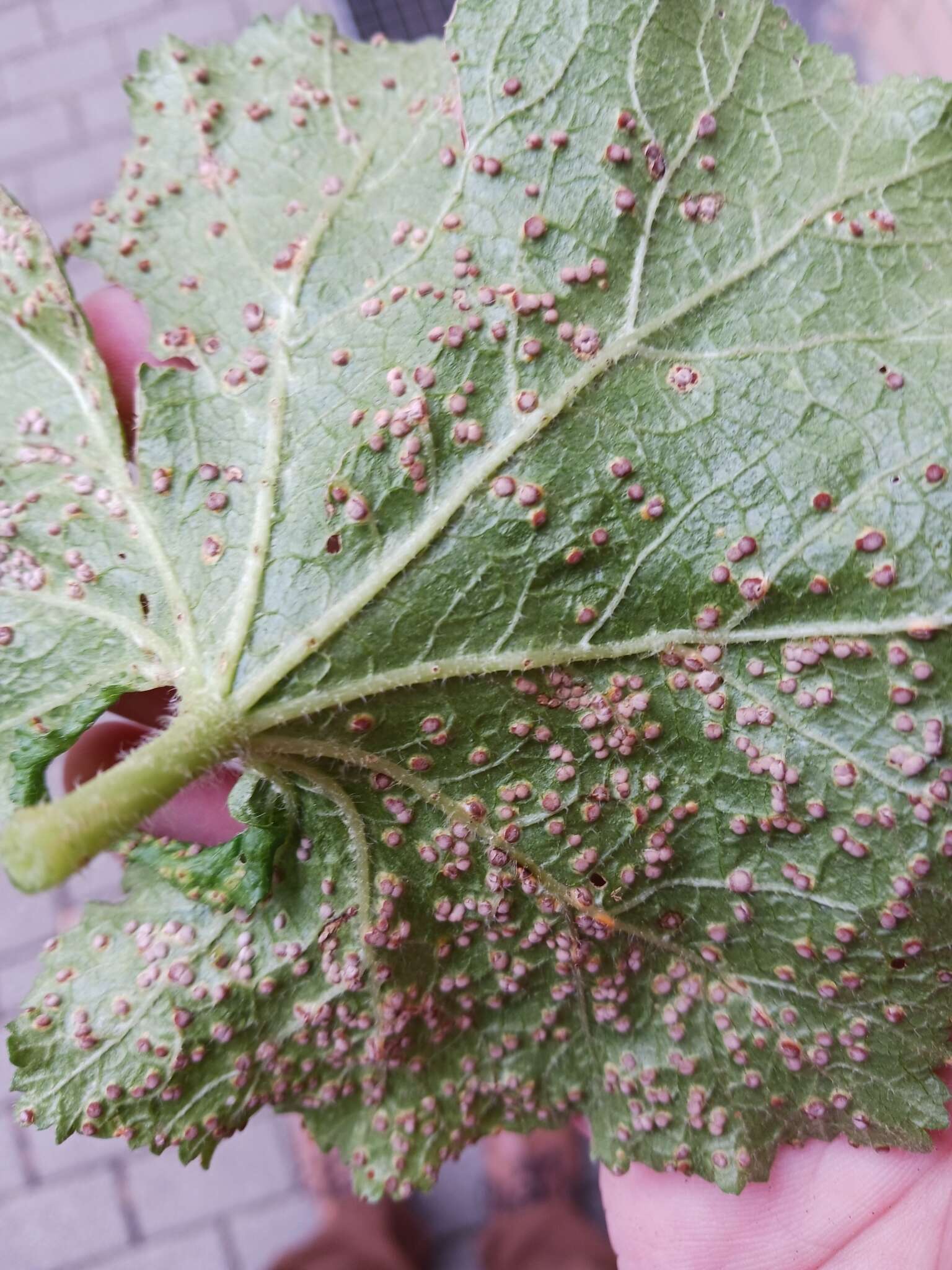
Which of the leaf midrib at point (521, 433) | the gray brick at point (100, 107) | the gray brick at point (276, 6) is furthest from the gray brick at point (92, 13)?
the leaf midrib at point (521, 433)

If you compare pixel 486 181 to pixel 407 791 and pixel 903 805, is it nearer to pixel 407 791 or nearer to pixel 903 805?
pixel 407 791

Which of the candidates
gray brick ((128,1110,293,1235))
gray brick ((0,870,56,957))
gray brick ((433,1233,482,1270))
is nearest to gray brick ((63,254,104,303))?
gray brick ((0,870,56,957))

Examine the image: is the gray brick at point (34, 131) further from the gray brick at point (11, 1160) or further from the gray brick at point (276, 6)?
the gray brick at point (11, 1160)

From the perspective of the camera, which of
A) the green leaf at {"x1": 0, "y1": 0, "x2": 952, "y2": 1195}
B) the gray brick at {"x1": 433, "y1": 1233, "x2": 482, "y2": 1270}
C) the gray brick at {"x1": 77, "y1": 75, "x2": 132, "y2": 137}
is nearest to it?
the green leaf at {"x1": 0, "y1": 0, "x2": 952, "y2": 1195}

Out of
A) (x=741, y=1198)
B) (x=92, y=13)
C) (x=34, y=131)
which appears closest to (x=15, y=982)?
(x=741, y=1198)

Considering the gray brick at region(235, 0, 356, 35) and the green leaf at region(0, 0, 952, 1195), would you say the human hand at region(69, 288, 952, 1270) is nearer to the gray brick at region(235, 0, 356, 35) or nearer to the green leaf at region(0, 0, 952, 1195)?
the green leaf at region(0, 0, 952, 1195)

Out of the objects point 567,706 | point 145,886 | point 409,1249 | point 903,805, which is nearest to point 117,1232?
point 409,1249
